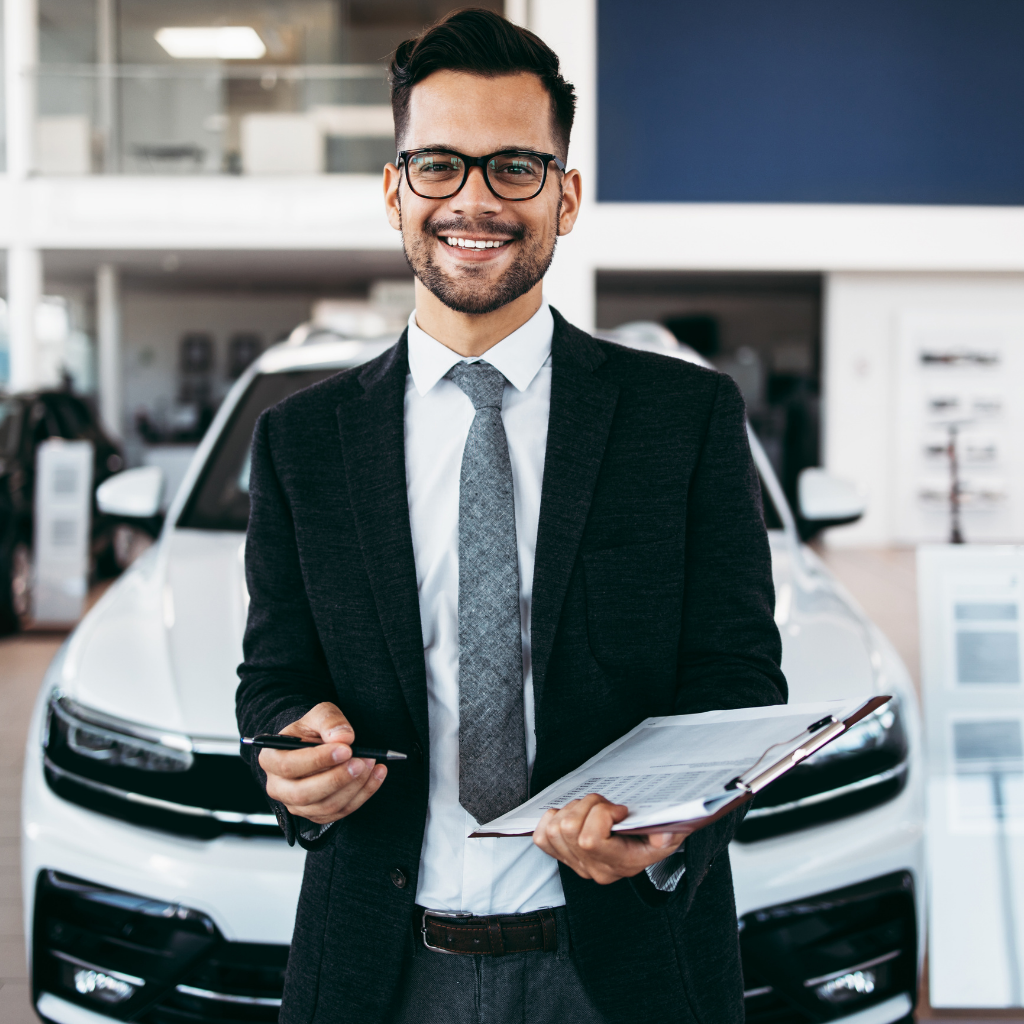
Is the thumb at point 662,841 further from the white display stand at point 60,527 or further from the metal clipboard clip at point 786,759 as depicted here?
the white display stand at point 60,527

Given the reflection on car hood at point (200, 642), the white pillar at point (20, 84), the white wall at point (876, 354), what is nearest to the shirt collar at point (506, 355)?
the reflection on car hood at point (200, 642)

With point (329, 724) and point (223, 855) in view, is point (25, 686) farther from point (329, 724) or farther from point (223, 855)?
point (329, 724)

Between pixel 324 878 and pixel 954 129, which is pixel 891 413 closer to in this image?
pixel 954 129

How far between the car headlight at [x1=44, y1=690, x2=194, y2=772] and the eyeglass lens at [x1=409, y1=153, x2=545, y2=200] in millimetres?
1098

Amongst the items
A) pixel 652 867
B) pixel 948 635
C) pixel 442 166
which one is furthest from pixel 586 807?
pixel 948 635

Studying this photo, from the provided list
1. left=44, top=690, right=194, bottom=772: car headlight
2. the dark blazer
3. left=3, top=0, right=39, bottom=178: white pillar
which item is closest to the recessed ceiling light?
left=3, top=0, right=39, bottom=178: white pillar

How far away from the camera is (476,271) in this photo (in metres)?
1.05

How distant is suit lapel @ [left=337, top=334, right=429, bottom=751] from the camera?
1.04 m

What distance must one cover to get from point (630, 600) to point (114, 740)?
1.17 m

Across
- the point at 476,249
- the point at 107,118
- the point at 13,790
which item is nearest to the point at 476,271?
the point at 476,249

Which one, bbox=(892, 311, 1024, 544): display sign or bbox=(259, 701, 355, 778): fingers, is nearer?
bbox=(259, 701, 355, 778): fingers

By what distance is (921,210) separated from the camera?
11.1 metres

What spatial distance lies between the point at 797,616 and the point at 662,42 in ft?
34.2

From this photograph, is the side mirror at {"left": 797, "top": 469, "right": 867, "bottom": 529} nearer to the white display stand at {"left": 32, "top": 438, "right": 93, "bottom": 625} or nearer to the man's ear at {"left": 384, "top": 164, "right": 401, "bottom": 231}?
the man's ear at {"left": 384, "top": 164, "right": 401, "bottom": 231}
